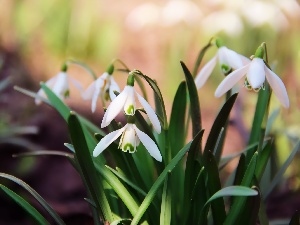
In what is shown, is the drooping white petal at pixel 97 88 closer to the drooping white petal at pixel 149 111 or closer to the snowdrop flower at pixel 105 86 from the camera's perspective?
the snowdrop flower at pixel 105 86

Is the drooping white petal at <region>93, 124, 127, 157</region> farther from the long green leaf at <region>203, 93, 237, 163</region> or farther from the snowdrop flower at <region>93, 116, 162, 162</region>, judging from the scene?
the long green leaf at <region>203, 93, 237, 163</region>

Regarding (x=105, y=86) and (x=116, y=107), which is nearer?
(x=116, y=107)

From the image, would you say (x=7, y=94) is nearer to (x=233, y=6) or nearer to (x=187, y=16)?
(x=187, y=16)

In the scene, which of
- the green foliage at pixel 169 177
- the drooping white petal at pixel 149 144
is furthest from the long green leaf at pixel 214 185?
the drooping white petal at pixel 149 144

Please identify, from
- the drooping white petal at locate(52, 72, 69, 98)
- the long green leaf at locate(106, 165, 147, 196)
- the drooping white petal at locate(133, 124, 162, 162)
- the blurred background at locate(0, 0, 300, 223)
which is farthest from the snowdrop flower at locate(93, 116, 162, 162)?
the blurred background at locate(0, 0, 300, 223)

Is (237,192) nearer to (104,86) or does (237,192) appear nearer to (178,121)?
(178,121)

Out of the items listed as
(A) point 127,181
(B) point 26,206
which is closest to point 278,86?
(A) point 127,181

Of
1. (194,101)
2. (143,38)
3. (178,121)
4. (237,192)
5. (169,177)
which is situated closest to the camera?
(237,192)
